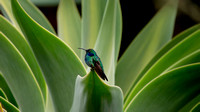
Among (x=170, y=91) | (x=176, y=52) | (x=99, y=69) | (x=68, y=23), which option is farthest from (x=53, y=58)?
(x=68, y=23)

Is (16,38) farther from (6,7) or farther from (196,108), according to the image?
(196,108)

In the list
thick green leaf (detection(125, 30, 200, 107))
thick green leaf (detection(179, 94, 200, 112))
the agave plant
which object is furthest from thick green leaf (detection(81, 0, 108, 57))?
thick green leaf (detection(179, 94, 200, 112))

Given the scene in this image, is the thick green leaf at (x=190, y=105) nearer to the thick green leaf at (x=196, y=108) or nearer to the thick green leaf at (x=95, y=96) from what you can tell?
the thick green leaf at (x=196, y=108)

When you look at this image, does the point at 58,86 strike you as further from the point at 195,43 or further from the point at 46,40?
the point at 195,43

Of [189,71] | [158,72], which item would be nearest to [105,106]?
[189,71]

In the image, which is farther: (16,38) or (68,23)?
(68,23)
